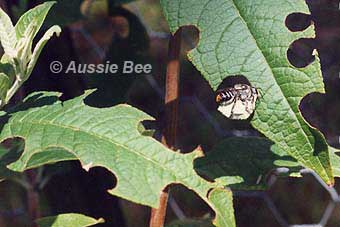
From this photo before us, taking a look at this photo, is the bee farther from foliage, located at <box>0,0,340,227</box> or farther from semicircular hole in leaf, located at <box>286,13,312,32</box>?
semicircular hole in leaf, located at <box>286,13,312,32</box>

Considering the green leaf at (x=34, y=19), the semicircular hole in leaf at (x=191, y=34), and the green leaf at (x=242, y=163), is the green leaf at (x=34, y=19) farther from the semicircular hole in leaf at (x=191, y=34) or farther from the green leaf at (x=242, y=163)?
the green leaf at (x=242, y=163)

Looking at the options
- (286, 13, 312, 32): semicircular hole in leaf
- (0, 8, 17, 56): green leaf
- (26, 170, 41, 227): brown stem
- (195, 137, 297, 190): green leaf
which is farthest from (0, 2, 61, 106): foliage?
(286, 13, 312, 32): semicircular hole in leaf

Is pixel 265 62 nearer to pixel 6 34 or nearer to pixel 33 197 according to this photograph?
pixel 6 34

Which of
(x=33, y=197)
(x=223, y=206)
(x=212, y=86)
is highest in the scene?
(x=212, y=86)

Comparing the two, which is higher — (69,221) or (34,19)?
(34,19)

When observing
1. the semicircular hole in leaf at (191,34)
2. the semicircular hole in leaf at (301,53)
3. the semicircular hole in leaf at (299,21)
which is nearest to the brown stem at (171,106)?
the semicircular hole in leaf at (191,34)

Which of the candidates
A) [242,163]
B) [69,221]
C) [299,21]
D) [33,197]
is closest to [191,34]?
[299,21]

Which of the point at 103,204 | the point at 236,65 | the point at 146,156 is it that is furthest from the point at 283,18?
the point at 103,204
